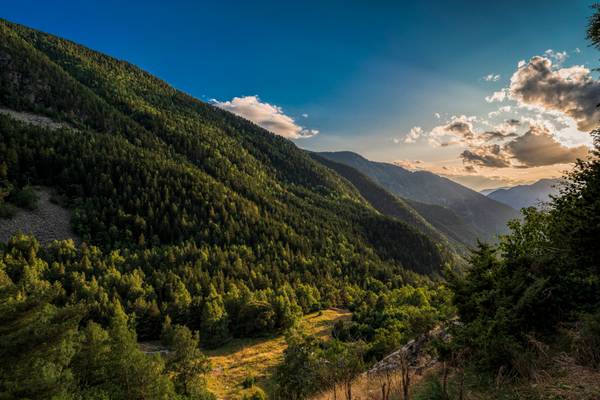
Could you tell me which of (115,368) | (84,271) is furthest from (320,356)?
(84,271)

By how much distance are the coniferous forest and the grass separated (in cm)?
477

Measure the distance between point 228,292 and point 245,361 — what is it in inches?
1432

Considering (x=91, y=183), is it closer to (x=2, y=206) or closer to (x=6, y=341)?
(x=2, y=206)

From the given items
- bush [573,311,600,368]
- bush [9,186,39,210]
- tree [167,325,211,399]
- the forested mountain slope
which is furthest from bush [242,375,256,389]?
bush [9,186,39,210]

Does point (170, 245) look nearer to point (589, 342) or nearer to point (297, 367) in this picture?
point (297, 367)

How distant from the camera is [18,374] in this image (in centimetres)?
1652

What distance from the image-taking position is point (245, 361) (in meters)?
74.8

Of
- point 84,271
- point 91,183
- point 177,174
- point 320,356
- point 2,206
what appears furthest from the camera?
point 177,174

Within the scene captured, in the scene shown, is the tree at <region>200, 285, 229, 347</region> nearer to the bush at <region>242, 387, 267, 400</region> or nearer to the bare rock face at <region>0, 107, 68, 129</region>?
the bush at <region>242, 387, 267, 400</region>

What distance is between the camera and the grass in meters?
59.7

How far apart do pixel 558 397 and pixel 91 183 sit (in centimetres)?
18514

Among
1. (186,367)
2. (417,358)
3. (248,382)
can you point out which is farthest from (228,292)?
(417,358)

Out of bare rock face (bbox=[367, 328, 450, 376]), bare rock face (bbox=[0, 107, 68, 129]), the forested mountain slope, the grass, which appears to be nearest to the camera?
bare rock face (bbox=[367, 328, 450, 376])

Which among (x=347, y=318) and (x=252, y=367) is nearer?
(x=252, y=367)
